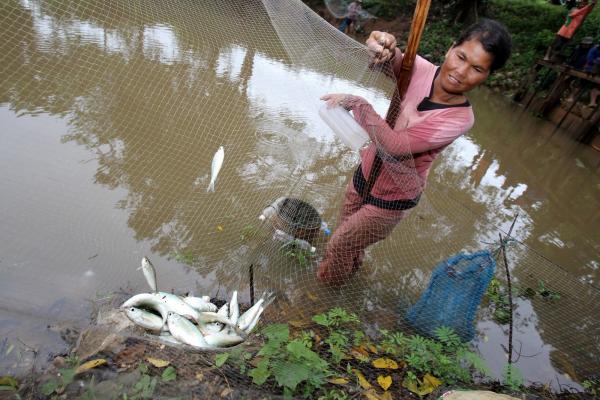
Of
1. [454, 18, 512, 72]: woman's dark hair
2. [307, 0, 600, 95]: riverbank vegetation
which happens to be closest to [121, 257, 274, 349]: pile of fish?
[454, 18, 512, 72]: woman's dark hair

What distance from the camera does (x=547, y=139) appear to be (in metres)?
8.16

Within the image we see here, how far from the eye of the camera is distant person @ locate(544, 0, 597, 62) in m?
10.0

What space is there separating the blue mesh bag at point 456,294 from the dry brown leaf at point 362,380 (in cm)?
78

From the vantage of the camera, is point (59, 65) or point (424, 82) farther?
point (59, 65)

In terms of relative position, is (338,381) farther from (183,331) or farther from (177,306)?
(177,306)

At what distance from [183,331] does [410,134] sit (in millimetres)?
1817

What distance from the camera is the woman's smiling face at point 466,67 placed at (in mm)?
1836

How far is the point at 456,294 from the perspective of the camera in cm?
264

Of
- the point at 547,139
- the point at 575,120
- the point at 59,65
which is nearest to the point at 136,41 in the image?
the point at 59,65

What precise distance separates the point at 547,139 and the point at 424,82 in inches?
310

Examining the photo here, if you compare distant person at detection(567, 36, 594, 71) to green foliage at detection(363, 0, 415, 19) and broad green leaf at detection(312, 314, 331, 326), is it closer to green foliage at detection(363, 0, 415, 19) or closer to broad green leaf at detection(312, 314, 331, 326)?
green foliage at detection(363, 0, 415, 19)

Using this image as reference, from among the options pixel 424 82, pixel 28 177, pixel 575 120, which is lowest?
pixel 28 177

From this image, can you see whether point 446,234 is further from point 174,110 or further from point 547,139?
point 547,139

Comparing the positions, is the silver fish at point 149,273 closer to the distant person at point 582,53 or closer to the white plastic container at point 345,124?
the white plastic container at point 345,124
